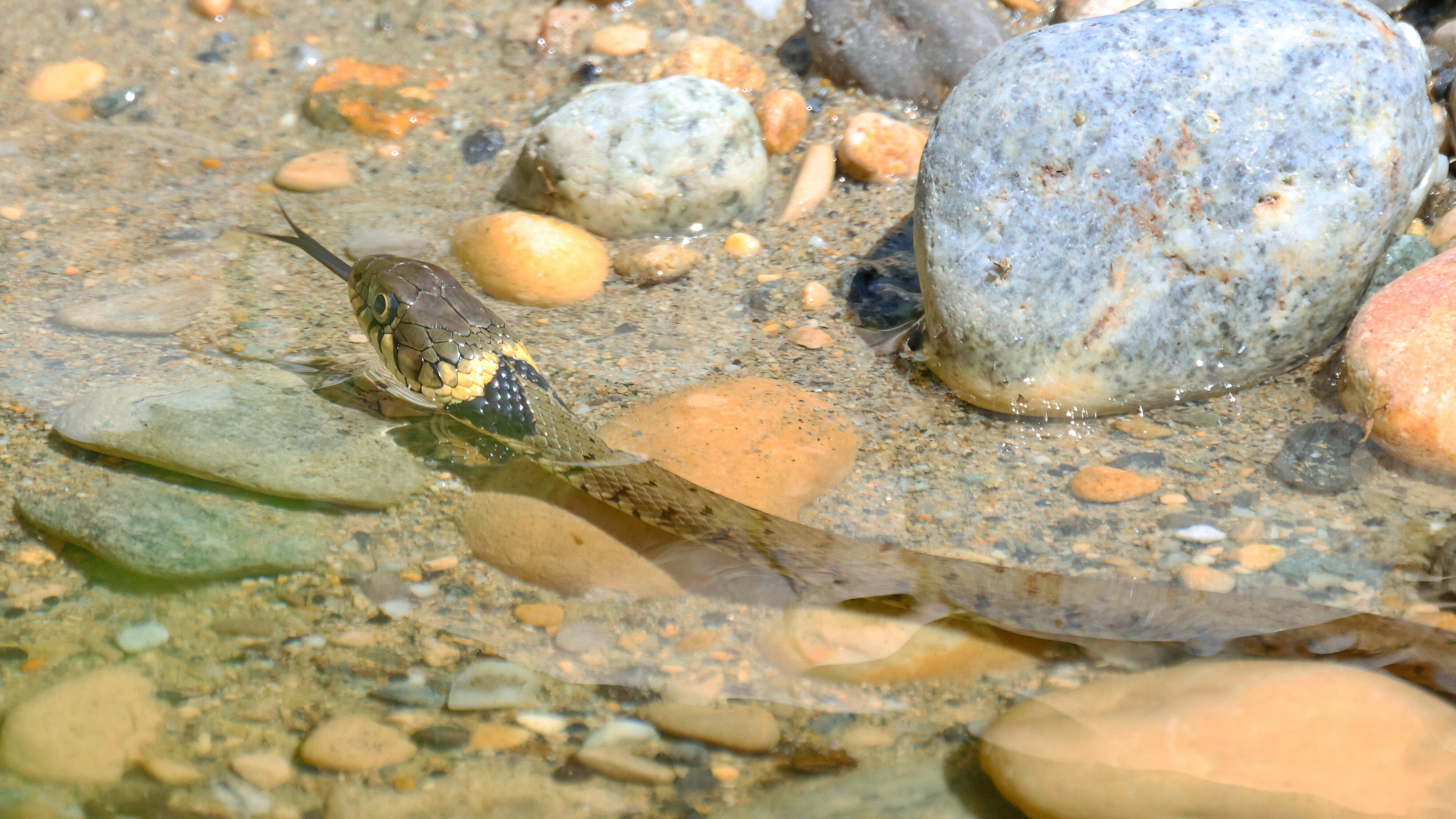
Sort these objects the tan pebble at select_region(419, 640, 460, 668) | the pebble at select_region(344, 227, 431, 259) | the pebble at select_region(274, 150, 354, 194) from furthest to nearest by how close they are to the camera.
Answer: the pebble at select_region(274, 150, 354, 194)
the pebble at select_region(344, 227, 431, 259)
the tan pebble at select_region(419, 640, 460, 668)

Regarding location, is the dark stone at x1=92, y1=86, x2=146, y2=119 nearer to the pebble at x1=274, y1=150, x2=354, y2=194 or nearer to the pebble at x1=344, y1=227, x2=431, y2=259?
the pebble at x1=274, y1=150, x2=354, y2=194

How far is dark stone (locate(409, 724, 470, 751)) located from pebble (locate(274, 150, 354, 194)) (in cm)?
279

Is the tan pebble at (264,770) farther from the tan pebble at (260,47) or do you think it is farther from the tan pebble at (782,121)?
the tan pebble at (260,47)

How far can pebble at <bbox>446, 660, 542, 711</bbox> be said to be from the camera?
6.80 feet

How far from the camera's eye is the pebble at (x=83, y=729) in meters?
1.84

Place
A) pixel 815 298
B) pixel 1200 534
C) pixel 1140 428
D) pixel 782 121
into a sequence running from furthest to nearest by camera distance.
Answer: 1. pixel 782 121
2. pixel 815 298
3. pixel 1140 428
4. pixel 1200 534

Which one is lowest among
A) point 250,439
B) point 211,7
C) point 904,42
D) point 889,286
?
point 250,439

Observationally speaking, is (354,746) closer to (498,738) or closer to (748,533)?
(498,738)

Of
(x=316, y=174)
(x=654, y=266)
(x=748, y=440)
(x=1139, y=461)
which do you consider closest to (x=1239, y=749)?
(x=1139, y=461)

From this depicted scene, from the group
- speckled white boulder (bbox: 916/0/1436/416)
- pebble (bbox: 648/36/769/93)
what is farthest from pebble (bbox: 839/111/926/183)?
speckled white boulder (bbox: 916/0/1436/416)

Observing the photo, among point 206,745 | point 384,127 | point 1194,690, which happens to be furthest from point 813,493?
point 384,127

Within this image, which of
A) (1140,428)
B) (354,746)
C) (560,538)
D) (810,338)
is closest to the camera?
(354,746)

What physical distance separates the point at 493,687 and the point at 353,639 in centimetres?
36

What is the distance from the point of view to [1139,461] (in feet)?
9.00
